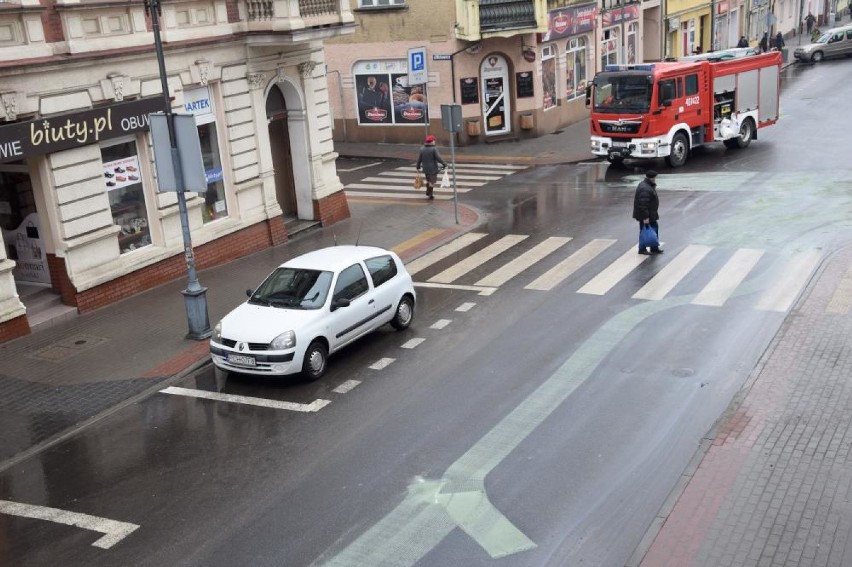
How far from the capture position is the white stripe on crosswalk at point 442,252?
20.0 meters

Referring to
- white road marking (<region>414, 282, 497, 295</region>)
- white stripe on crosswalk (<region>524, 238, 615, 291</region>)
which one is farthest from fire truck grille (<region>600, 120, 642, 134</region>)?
white road marking (<region>414, 282, 497, 295</region>)

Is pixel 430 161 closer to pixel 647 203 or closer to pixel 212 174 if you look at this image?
pixel 212 174

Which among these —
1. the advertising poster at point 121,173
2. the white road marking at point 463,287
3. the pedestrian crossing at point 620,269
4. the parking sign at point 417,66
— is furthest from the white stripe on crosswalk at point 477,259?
the parking sign at point 417,66

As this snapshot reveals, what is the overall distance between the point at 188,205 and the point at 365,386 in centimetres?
806

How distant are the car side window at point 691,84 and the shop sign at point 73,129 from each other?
16291 mm

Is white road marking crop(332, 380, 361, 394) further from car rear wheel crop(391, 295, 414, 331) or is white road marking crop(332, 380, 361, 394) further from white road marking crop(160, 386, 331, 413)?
car rear wheel crop(391, 295, 414, 331)

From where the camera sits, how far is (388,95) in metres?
36.3

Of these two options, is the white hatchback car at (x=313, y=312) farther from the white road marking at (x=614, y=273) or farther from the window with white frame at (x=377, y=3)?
the window with white frame at (x=377, y=3)

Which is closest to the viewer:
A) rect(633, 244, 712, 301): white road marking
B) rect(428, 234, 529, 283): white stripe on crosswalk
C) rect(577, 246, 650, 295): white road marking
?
rect(633, 244, 712, 301): white road marking

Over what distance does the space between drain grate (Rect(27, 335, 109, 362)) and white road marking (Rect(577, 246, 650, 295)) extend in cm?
868

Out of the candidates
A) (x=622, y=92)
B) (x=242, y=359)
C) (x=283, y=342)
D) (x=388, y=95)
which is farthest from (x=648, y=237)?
(x=388, y=95)

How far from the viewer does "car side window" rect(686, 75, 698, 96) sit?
28.1 meters

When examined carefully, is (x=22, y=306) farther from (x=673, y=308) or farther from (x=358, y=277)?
(x=673, y=308)

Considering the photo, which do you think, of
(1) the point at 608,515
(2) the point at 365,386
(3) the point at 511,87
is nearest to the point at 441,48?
(3) the point at 511,87
